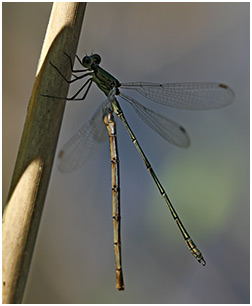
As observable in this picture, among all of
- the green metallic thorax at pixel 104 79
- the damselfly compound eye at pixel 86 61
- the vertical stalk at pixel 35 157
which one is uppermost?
the damselfly compound eye at pixel 86 61

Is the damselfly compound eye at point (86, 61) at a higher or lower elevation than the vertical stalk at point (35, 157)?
higher

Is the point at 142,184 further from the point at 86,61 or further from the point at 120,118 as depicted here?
the point at 86,61

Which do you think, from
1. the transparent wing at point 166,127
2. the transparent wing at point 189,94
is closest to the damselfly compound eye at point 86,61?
the transparent wing at point 189,94

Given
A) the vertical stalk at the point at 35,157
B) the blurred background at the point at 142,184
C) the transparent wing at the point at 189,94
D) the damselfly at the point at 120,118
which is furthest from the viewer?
the blurred background at the point at 142,184

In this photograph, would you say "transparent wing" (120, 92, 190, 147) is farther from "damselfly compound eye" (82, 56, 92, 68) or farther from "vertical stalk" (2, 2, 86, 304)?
"vertical stalk" (2, 2, 86, 304)

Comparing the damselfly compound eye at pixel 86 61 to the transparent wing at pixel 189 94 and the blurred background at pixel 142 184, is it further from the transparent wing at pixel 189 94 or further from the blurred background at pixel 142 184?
the blurred background at pixel 142 184

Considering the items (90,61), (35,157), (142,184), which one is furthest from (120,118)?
(35,157)

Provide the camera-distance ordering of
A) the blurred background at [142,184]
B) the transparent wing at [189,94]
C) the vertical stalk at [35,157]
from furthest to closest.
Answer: the blurred background at [142,184] < the transparent wing at [189,94] < the vertical stalk at [35,157]

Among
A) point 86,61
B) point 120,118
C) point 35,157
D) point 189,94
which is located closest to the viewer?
point 35,157

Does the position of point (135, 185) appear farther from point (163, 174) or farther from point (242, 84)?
point (242, 84)
